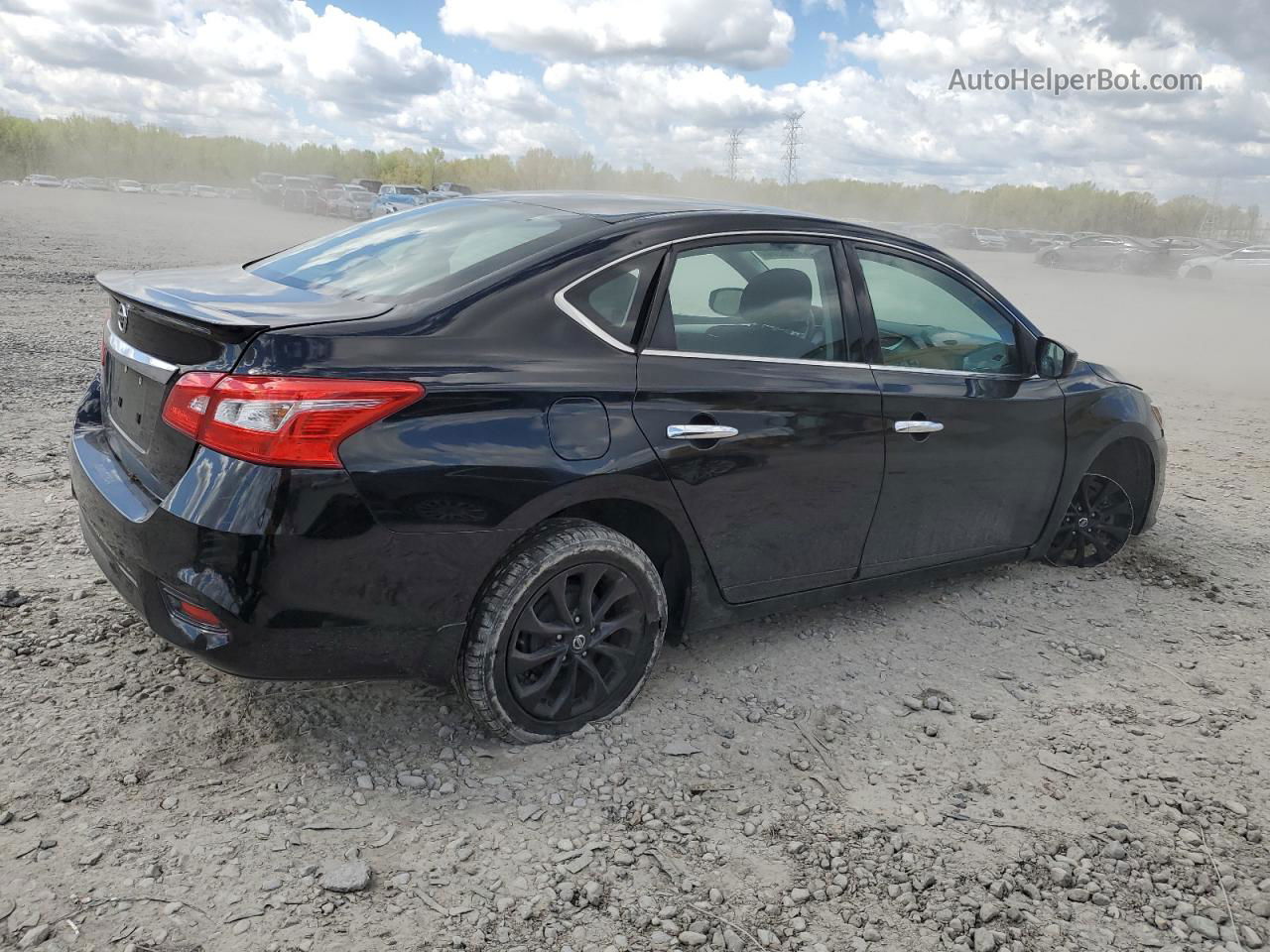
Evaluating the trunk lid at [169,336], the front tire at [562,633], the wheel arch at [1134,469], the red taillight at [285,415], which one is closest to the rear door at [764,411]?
the front tire at [562,633]

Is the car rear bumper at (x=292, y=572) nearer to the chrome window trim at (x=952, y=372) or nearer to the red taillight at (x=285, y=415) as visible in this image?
the red taillight at (x=285, y=415)

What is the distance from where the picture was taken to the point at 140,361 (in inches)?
119

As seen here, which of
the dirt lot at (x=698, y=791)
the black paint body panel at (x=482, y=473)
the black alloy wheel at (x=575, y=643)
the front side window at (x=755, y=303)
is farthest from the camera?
the front side window at (x=755, y=303)

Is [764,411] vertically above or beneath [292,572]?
above

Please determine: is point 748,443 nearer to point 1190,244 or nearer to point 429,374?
point 429,374

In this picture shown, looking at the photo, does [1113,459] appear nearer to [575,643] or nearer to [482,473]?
[575,643]

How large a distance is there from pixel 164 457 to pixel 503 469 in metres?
0.93

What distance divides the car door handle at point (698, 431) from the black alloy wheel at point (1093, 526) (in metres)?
2.36

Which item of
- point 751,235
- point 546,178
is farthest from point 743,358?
point 546,178

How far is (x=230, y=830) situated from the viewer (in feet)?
8.87

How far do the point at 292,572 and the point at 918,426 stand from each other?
2.36 m

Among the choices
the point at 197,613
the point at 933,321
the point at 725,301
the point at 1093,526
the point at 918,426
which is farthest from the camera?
the point at 1093,526

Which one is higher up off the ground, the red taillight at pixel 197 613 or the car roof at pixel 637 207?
the car roof at pixel 637 207

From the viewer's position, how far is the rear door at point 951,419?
3.88 m
